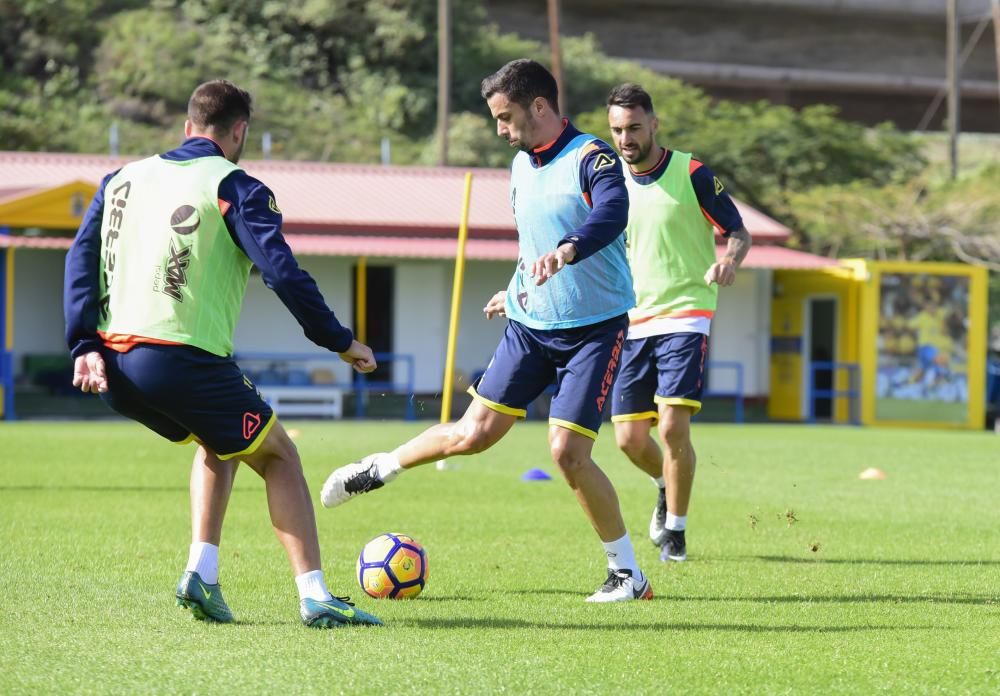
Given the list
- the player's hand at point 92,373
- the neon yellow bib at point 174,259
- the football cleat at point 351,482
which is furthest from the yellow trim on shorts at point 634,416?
the player's hand at point 92,373

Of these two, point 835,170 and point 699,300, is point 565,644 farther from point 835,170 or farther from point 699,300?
point 835,170

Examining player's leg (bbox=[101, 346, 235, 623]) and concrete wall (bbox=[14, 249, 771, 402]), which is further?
concrete wall (bbox=[14, 249, 771, 402])

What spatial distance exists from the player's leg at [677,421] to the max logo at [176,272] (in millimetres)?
3283

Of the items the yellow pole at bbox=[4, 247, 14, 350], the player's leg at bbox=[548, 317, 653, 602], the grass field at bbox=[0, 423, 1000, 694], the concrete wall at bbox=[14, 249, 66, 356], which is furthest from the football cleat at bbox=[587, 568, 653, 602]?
the concrete wall at bbox=[14, 249, 66, 356]

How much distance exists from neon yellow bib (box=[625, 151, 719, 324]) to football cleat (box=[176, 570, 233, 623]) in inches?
127

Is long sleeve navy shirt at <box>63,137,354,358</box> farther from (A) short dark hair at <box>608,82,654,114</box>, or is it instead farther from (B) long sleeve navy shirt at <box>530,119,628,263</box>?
(A) short dark hair at <box>608,82,654,114</box>

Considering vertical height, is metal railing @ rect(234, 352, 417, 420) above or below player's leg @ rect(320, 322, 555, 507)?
below

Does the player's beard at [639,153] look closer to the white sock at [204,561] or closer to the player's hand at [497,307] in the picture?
the player's hand at [497,307]

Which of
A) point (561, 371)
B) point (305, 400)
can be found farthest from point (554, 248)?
point (305, 400)

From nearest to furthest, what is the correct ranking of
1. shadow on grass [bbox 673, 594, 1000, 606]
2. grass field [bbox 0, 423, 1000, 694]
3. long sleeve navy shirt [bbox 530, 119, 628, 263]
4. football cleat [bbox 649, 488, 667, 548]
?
grass field [bbox 0, 423, 1000, 694] → long sleeve navy shirt [bbox 530, 119, 628, 263] → shadow on grass [bbox 673, 594, 1000, 606] → football cleat [bbox 649, 488, 667, 548]

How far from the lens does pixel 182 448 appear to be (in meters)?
17.1

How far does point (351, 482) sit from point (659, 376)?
207cm

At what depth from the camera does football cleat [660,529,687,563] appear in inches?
323

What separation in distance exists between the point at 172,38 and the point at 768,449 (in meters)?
32.6
